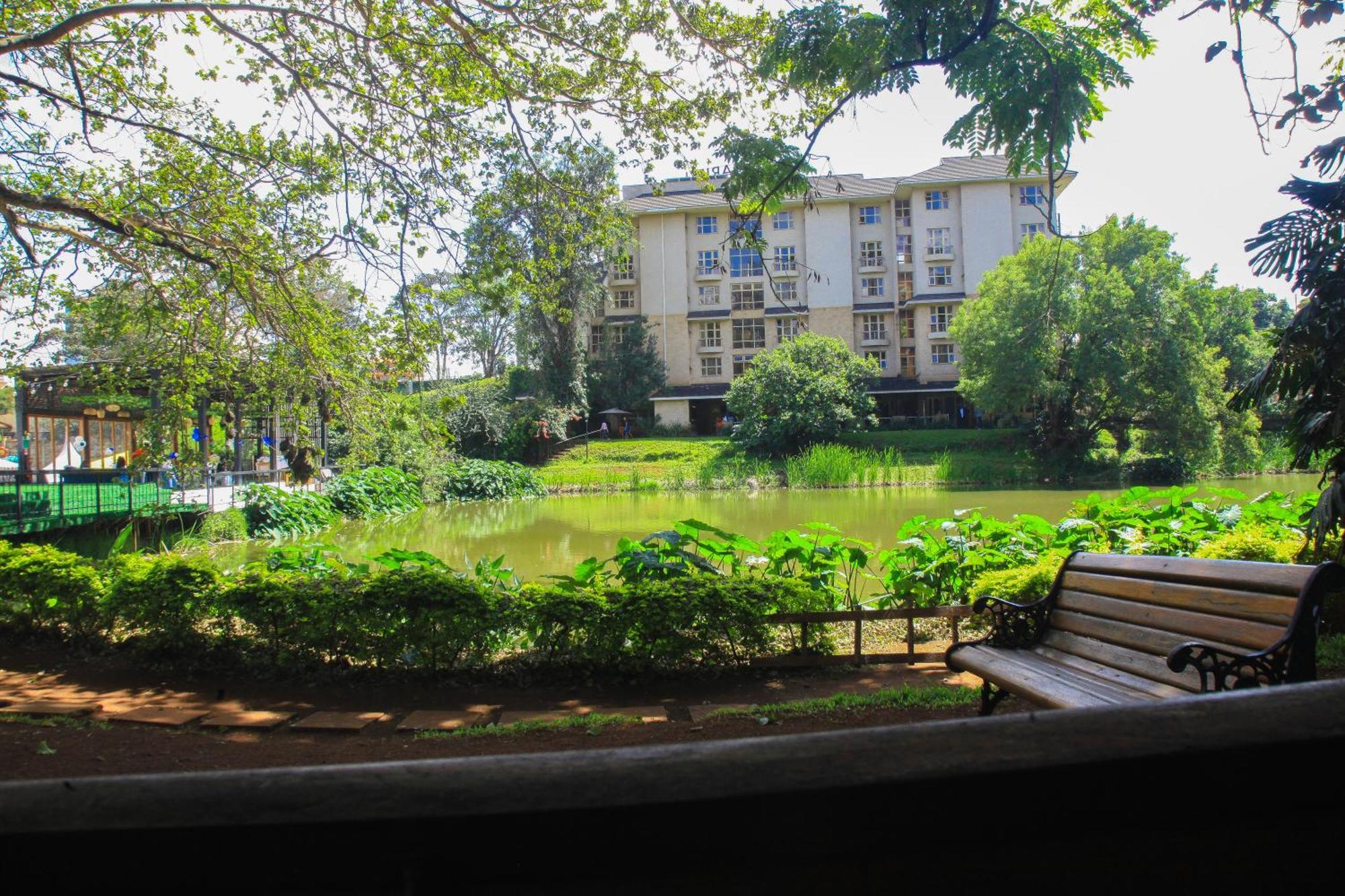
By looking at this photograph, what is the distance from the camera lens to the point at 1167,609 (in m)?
3.30

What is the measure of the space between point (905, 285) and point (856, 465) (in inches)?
769

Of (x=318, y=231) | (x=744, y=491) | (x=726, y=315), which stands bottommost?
(x=744, y=491)

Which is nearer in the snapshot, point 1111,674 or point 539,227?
point 1111,674

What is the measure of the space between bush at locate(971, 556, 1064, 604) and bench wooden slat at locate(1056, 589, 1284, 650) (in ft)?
6.60

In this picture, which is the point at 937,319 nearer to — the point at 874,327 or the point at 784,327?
the point at 874,327

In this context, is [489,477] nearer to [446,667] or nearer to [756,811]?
[446,667]

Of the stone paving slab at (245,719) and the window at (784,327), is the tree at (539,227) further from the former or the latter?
the window at (784,327)

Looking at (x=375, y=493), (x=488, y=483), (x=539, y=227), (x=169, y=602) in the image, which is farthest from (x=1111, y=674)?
(x=488, y=483)

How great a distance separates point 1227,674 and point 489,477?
89.1 feet

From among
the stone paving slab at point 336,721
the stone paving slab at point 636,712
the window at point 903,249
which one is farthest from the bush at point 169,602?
the window at point 903,249

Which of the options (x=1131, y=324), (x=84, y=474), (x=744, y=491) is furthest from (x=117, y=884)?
(x=1131, y=324)

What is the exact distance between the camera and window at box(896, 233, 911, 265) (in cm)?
4488

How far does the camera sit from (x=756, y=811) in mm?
998

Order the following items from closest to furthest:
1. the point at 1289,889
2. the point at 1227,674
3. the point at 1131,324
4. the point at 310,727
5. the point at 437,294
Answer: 1. the point at 1289,889
2. the point at 1227,674
3. the point at 310,727
4. the point at 437,294
5. the point at 1131,324
